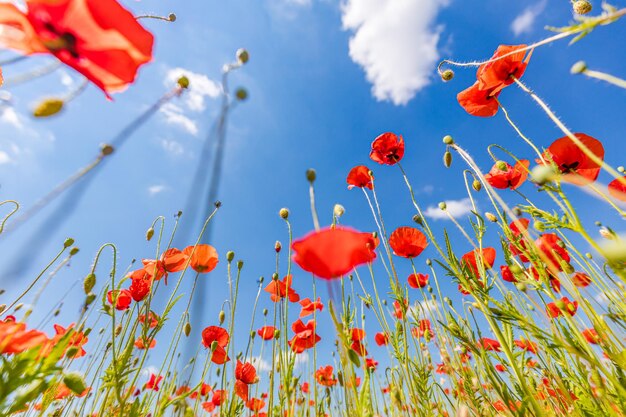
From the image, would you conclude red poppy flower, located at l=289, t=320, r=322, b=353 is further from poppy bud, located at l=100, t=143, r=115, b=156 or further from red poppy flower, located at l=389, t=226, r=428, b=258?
poppy bud, located at l=100, t=143, r=115, b=156

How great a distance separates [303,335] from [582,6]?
2782 mm

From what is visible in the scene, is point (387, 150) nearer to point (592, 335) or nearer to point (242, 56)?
point (592, 335)

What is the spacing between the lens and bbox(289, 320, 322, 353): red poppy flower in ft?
9.20

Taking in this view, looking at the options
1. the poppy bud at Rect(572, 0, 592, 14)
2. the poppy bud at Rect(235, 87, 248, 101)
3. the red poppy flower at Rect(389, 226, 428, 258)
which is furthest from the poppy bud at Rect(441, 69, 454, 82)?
the poppy bud at Rect(235, 87, 248, 101)

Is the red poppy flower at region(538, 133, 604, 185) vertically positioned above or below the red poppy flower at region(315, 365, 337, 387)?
above

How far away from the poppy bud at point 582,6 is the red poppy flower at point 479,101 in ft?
1.99

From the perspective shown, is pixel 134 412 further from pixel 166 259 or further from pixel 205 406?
pixel 205 406

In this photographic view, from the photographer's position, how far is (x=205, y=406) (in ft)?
11.6

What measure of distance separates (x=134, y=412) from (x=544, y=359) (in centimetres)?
234

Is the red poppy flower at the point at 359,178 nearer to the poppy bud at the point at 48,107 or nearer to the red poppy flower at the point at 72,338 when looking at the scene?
the red poppy flower at the point at 72,338

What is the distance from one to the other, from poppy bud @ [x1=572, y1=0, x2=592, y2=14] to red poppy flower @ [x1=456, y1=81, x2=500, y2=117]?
0.61 metres

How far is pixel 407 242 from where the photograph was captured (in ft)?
8.63

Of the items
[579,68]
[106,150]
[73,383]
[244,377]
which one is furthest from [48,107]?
[244,377]

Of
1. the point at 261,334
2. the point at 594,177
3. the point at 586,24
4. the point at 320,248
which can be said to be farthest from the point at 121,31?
the point at 261,334
